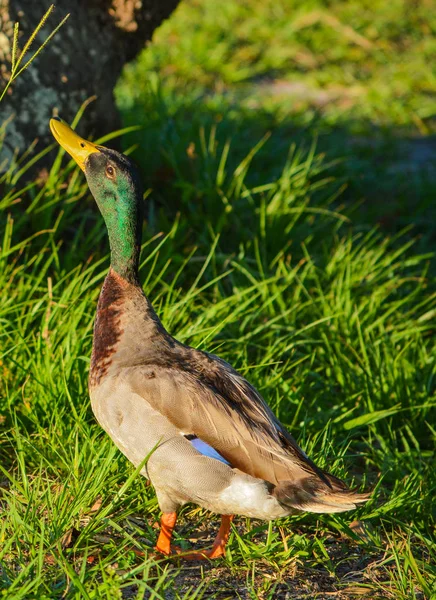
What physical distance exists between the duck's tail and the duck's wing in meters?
0.02

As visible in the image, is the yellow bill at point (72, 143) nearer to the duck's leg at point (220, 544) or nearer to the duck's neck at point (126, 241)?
the duck's neck at point (126, 241)

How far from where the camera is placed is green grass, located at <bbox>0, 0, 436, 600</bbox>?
255 cm

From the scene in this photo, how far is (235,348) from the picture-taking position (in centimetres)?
350

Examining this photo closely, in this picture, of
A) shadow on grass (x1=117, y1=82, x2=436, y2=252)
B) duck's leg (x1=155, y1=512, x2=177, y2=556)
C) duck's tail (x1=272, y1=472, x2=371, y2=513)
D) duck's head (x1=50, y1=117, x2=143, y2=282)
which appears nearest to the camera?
duck's tail (x1=272, y1=472, x2=371, y2=513)

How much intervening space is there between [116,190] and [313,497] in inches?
44.0

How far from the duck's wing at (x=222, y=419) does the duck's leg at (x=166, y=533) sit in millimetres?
265

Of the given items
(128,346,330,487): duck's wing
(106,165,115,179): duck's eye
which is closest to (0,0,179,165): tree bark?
(106,165,115,179): duck's eye

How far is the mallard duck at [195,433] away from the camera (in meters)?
2.49

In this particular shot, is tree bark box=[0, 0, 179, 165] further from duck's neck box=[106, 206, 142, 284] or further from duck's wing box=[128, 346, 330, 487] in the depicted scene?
duck's wing box=[128, 346, 330, 487]

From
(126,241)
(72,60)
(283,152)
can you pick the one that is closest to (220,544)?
(126,241)

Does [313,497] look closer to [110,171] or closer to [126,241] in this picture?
[126,241]

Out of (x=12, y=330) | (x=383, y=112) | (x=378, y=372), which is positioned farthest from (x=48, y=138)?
(x=383, y=112)

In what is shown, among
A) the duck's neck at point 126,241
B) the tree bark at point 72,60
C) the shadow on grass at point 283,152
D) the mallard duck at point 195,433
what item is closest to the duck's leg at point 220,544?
the mallard duck at point 195,433

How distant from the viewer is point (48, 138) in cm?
389
